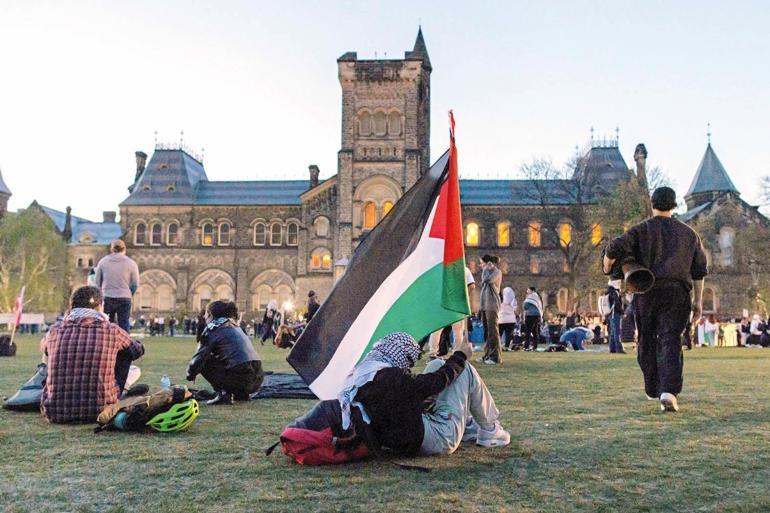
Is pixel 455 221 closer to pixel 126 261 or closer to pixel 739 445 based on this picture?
pixel 739 445

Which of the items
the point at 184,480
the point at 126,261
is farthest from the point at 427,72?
the point at 184,480

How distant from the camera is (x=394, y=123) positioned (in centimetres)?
4759

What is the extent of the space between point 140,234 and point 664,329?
53419 mm

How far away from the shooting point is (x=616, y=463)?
4.79m

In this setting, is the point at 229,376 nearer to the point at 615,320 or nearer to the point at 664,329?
the point at 664,329

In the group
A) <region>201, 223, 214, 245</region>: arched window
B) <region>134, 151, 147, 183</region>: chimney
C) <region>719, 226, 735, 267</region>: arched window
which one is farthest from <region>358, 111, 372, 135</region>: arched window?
<region>719, 226, 735, 267</region>: arched window

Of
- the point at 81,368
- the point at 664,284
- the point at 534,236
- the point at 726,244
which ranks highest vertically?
the point at 534,236

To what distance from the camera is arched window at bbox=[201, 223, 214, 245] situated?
2170 inches

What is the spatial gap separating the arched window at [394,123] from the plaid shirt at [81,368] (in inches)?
1661

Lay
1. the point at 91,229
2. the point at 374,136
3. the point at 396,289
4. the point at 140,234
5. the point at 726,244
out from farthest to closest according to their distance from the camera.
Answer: the point at 91,229
the point at 140,234
the point at 726,244
the point at 374,136
the point at 396,289

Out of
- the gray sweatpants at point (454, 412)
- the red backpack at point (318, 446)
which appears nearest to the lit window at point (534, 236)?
the gray sweatpants at point (454, 412)

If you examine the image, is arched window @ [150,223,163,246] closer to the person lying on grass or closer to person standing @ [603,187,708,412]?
person standing @ [603,187,708,412]

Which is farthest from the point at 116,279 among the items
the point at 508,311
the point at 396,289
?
the point at 508,311

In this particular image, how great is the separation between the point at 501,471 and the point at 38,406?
531cm
